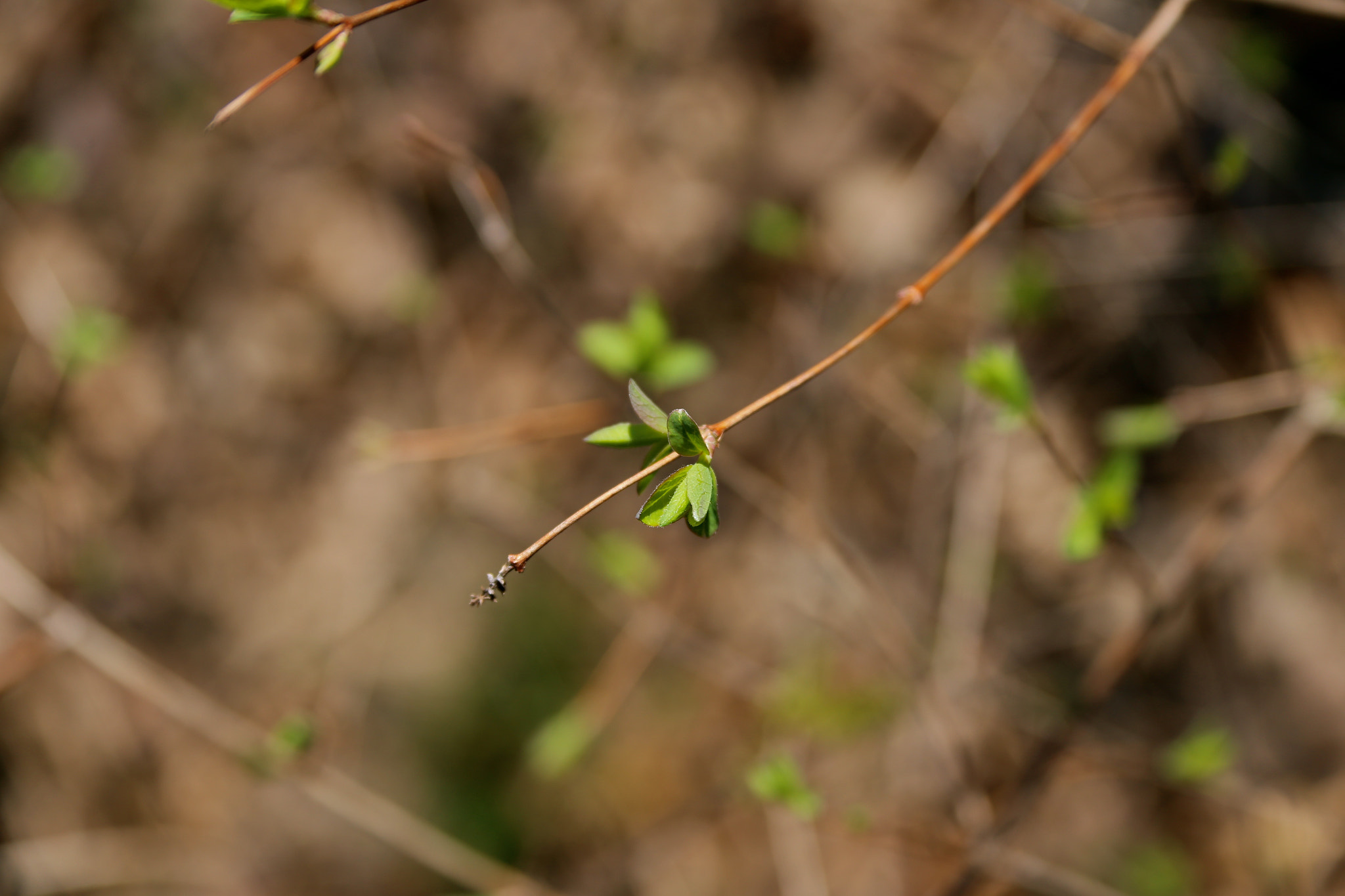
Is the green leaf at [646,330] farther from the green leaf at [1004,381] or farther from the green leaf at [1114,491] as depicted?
the green leaf at [1114,491]

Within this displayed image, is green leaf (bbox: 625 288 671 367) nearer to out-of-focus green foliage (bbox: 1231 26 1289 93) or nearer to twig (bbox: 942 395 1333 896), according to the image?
twig (bbox: 942 395 1333 896)

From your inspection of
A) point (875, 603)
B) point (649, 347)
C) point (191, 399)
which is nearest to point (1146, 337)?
point (875, 603)

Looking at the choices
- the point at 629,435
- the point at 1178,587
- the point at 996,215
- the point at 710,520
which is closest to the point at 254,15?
the point at 629,435

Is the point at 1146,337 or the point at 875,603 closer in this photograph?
the point at 875,603

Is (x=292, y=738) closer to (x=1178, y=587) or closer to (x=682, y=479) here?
(x=682, y=479)

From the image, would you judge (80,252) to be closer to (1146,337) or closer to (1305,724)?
(1146,337)

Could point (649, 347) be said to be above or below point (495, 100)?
below

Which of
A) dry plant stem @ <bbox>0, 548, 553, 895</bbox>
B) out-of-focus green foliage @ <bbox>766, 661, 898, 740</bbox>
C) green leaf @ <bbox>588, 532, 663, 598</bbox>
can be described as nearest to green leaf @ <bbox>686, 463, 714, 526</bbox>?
green leaf @ <bbox>588, 532, 663, 598</bbox>
